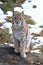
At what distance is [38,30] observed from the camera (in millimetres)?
13039

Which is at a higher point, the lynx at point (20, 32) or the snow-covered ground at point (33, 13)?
the lynx at point (20, 32)

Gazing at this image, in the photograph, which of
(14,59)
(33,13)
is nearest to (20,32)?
(14,59)

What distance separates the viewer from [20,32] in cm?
733

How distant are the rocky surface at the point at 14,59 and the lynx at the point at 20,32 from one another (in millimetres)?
175

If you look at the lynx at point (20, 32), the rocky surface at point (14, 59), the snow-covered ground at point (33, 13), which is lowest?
the snow-covered ground at point (33, 13)

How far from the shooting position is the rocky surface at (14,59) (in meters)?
7.10

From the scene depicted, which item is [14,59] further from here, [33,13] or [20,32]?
[33,13]

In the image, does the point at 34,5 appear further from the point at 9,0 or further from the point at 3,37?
the point at 3,37

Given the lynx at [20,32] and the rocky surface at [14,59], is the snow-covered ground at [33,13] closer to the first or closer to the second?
the rocky surface at [14,59]

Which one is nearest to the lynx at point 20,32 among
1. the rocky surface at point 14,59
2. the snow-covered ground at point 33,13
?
the rocky surface at point 14,59

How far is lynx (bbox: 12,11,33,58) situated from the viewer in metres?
7.07

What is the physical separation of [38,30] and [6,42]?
2430mm

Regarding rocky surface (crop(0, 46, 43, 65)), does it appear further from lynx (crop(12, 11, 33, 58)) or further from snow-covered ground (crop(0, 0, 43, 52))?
snow-covered ground (crop(0, 0, 43, 52))

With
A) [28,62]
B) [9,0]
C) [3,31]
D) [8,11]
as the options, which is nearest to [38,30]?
[3,31]
